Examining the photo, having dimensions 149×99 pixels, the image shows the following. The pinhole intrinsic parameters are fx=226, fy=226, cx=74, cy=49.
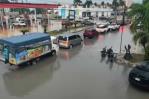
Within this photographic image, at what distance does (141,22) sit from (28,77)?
9.99m

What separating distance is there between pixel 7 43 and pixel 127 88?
8858mm

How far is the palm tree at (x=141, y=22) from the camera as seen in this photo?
17666mm

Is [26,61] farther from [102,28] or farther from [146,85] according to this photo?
[102,28]

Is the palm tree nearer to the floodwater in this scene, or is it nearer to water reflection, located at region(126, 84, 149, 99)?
the floodwater

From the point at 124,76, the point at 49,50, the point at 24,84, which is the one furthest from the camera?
the point at 49,50

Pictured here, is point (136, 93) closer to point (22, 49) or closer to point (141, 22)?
point (141, 22)

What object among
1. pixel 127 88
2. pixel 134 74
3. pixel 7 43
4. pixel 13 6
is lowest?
pixel 127 88

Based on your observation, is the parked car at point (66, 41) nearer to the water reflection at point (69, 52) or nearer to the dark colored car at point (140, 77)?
the water reflection at point (69, 52)

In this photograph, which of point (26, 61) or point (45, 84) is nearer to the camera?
point (45, 84)

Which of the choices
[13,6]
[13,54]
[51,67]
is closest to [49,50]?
[51,67]

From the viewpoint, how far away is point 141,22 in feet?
60.3

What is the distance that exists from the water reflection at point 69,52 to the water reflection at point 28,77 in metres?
2.40

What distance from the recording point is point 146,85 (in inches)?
497

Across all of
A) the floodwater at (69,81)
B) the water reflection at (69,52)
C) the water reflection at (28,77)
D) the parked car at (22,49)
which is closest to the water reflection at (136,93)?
the floodwater at (69,81)
